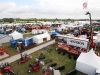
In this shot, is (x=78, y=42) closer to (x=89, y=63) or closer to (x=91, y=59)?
(x=91, y=59)

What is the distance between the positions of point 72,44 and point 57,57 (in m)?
5.76

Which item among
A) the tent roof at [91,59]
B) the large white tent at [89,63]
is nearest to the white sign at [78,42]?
the tent roof at [91,59]

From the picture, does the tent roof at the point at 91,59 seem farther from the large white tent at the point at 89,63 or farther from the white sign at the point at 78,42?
the white sign at the point at 78,42

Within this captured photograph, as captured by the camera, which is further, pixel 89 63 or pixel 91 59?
pixel 91 59

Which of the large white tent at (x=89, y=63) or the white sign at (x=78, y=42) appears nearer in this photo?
the large white tent at (x=89, y=63)

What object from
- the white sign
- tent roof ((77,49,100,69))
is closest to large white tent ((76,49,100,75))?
tent roof ((77,49,100,69))

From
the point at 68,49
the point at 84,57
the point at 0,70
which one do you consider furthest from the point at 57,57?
the point at 0,70

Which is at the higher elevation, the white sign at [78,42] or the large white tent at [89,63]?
the white sign at [78,42]

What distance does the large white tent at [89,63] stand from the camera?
524 inches

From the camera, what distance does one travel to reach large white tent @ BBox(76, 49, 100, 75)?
1332cm

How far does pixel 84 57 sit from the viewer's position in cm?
1478

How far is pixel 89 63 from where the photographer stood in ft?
45.0

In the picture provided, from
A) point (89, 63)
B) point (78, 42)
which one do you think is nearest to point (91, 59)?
point (89, 63)

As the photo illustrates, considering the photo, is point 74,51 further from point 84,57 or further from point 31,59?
point 31,59
